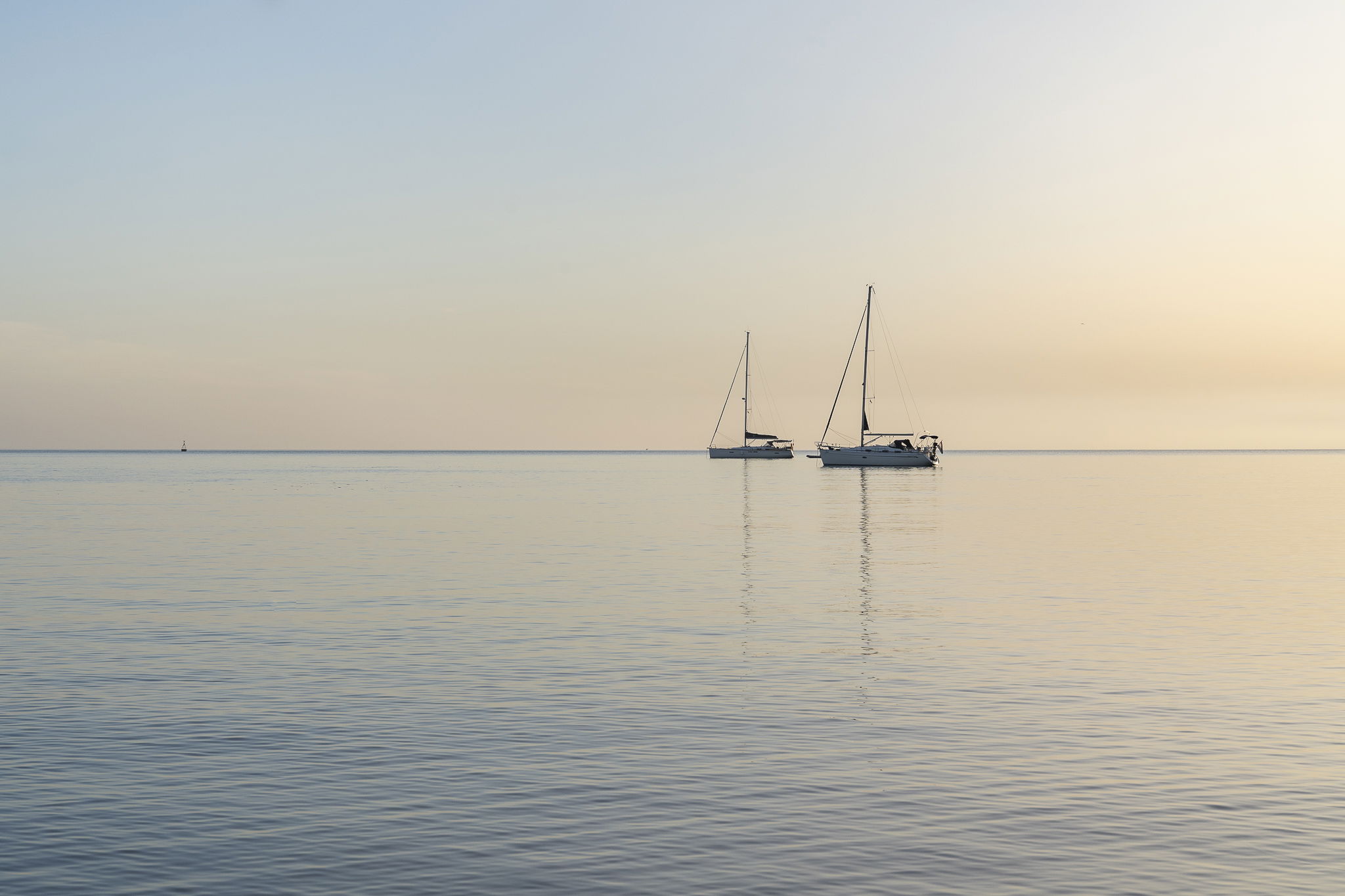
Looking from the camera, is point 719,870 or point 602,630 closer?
point 719,870

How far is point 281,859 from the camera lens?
1487 centimetres

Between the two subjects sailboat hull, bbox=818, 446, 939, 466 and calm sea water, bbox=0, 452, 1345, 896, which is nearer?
calm sea water, bbox=0, 452, 1345, 896

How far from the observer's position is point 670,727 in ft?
72.7

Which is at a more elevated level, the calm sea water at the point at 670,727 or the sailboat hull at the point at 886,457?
the sailboat hull at the point at 886,457

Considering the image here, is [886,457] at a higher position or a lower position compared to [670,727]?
higher

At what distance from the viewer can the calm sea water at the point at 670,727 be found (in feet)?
49.2

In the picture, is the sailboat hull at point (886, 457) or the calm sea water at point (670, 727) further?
the sailboat hull at point (886, 457)

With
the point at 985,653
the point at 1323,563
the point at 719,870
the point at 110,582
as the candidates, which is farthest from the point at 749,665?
the point at 1323,563

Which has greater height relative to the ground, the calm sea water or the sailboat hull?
the sailboat hull

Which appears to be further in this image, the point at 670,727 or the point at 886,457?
the point at 886,457

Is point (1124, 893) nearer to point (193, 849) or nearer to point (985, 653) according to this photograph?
point (193, 849)

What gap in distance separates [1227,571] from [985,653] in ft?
84.9

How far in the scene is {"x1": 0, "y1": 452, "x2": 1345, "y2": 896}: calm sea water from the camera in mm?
14992

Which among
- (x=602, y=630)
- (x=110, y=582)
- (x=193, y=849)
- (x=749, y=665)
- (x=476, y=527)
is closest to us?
(x=193, y=849)
